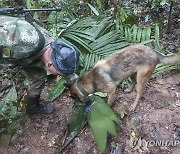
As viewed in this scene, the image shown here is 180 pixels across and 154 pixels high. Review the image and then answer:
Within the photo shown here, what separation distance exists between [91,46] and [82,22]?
637mm

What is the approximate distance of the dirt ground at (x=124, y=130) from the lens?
420 centimetres

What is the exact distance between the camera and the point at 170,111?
15.2 feet

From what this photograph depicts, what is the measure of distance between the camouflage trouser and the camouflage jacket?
60cm

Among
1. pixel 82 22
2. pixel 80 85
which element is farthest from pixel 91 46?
pixel 80 85

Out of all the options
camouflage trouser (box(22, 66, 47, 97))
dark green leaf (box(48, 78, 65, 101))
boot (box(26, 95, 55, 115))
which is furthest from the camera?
dark green leaf (box(48, 78, 65, 101))

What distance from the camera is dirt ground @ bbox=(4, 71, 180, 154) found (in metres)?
4.20

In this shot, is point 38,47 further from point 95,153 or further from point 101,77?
point 95,153

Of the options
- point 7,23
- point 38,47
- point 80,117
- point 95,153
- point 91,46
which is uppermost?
point 7,23

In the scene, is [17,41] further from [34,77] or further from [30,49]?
[34,77]

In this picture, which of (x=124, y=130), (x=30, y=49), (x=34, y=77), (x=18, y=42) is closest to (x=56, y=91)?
(x=34, y=77)

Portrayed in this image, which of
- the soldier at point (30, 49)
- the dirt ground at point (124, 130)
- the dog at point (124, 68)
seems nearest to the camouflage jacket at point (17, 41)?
the soldier at point (30, 49)

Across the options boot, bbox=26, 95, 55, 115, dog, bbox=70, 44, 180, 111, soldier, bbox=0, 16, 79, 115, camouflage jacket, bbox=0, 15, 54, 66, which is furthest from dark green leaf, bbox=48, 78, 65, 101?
camouflage jacket, bbox=0, 15, 54, 66

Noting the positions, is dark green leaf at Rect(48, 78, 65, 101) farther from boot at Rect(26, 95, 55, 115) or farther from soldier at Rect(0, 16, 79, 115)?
soldier at Rect(0, 16, 79, 115)

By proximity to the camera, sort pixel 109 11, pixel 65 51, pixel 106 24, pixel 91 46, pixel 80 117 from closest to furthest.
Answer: pixel 65 51
pixel 80 117
pixel 91 46
pixel 106 24
pixel 109 11
